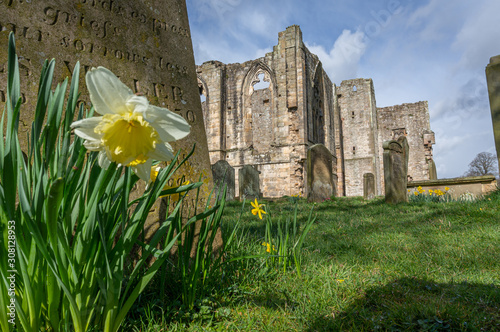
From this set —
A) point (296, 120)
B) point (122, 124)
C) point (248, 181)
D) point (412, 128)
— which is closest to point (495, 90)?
point (122, 124)

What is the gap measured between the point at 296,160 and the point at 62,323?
1523 centimetres

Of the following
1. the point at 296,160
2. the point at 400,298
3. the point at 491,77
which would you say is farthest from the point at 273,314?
the point at 296,160

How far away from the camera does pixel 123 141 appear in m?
0.66

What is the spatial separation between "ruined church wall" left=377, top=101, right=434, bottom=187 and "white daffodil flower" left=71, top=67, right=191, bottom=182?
24.4 m

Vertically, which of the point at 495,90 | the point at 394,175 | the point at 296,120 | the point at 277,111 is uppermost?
the point at 277,111

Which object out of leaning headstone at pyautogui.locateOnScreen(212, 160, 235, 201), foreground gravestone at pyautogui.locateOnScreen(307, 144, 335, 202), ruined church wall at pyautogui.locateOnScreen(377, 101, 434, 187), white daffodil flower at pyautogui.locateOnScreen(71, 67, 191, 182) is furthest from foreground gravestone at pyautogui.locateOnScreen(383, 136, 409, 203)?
ruined church wall at pyautogui.locateOnScreen(377, 101, 434, 187)

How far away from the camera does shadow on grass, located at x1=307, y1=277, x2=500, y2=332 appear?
1.30m

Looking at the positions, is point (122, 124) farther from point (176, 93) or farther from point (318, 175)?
point (318, 175)

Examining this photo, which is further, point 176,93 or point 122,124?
point 176,93

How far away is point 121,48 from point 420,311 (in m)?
2.11

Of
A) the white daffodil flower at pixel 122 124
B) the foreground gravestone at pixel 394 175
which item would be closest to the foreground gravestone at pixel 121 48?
the white daffodil flower at pixel 122 124

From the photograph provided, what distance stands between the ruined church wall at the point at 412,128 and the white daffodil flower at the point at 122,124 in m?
24.4

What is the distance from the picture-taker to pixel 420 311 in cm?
139

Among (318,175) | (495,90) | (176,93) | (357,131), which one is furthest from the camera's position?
(357,131)
